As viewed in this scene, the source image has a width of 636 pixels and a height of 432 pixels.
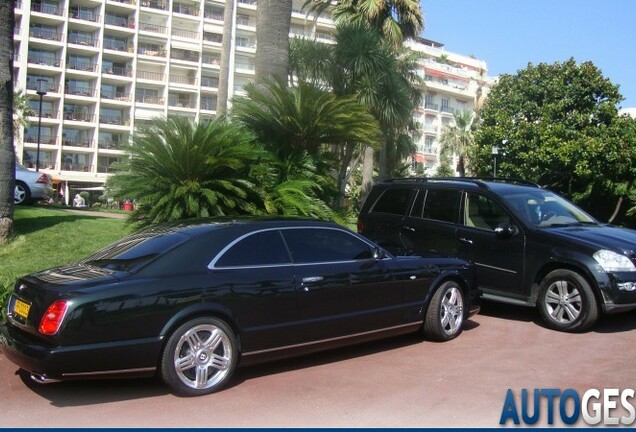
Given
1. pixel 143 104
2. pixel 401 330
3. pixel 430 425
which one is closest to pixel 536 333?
pixel 401 330

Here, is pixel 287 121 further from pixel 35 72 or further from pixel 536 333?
pixel 35 72

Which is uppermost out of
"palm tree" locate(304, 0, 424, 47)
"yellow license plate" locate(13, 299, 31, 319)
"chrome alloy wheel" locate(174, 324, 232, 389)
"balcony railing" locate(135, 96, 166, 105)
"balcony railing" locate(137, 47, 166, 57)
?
"balcony railing" locate(137, 47, 166, 57)

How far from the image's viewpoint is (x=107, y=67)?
6272 centimetres

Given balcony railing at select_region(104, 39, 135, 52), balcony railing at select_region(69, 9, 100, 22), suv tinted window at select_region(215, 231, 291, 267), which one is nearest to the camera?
suv tinted window at select_region(215, 231, 291, 267)

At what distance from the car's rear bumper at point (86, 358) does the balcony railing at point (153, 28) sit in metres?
64.7

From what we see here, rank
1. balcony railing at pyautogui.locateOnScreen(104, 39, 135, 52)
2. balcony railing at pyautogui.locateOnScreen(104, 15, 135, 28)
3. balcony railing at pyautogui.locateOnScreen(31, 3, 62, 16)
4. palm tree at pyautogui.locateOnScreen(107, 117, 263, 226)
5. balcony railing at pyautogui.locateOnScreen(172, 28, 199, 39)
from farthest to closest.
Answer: balcony railing at pyautogui.locateOnScreen(172, 28, 199, 39), balcony railing at pyautogui.locateOnScreen(104, 15, 135, 28), balcony railing at pyautogui.locateOnScreen(104, 39, 135, 52), balcony railing at pyautogui.locateOnScreen(31, 3, 62, 16), palm tree at pyautogui.locateOnScreen(107, 117, 263, 226)

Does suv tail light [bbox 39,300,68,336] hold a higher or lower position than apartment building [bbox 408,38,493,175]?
lower

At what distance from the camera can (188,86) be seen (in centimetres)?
6531

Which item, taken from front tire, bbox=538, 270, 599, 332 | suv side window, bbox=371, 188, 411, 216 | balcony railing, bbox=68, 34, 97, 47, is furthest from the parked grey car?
balcony railing, bbox=68, 34, 97, 47

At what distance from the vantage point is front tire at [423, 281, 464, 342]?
695cm

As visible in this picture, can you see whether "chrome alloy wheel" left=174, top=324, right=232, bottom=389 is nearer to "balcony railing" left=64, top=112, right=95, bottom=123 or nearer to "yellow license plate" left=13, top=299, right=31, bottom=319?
"yellow license plate" left=13, top=299, right=31, bottom=319

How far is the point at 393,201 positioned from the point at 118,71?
A: 59.7m

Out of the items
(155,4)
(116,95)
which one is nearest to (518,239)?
(116,95)

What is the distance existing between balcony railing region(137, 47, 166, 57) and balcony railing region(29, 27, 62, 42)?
775 cm
